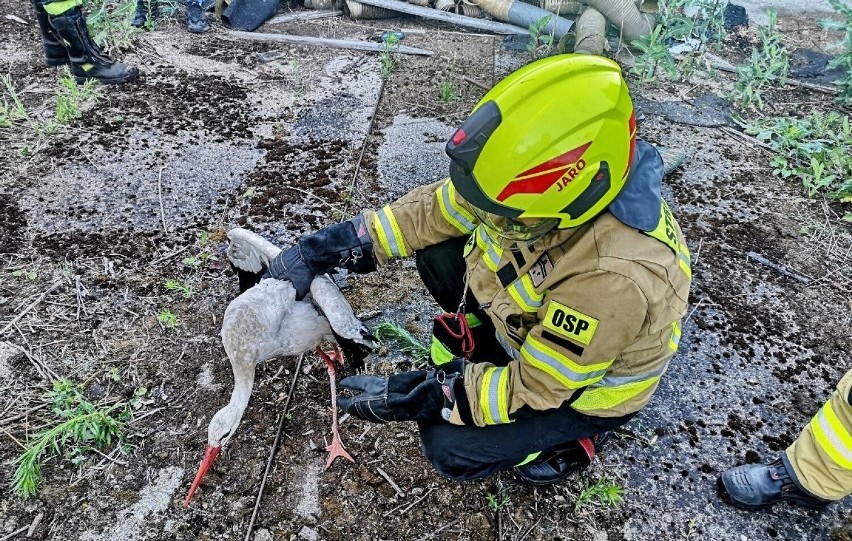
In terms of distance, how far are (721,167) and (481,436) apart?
11.9 feet

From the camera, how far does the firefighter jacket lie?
1.84 metres

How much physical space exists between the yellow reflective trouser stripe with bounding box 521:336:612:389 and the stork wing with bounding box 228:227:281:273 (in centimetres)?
140

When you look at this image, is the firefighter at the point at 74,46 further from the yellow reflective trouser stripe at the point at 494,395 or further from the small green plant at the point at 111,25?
the yellow reflective trouser stripe at the point at 494,395

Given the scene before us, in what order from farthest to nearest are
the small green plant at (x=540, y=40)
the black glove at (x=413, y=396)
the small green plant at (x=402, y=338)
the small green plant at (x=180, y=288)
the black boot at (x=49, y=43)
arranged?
the small green plant at (x=540, y=40), the black boot at (x=49, y=43), the small green plant at (x=180, y=288), the small green plant at (x=402, y=338), the black glove at (x=413, y=396)

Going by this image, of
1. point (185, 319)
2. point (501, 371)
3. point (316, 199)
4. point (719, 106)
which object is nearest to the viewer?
point (501, 371)

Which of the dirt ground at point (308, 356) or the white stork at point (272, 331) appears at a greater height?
the white stork at point (272, 331)

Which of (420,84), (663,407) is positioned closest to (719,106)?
(420,84)

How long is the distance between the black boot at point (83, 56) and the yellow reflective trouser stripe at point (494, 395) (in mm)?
4801

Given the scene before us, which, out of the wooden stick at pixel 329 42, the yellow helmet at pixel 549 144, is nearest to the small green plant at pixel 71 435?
the yellow helmet at pixel 549 144

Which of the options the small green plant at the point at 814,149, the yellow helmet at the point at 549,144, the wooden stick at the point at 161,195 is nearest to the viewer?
the yellow helmet at the point at 549,144

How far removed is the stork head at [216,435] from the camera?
2.45 m

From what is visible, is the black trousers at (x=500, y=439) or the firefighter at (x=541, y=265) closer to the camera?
the firefighter at (x=541, y=265)

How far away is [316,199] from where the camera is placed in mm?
4145

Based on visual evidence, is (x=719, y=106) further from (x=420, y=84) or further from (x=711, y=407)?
(x=711, y=407)
